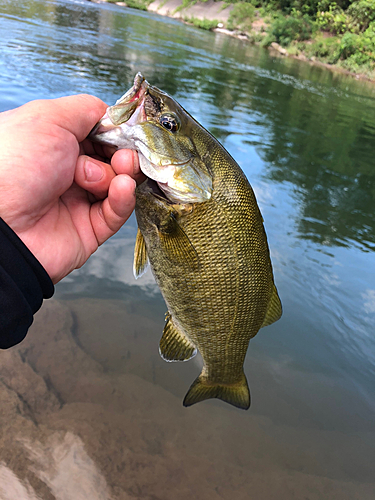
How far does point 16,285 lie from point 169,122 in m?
1.18

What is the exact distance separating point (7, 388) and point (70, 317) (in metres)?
0.94

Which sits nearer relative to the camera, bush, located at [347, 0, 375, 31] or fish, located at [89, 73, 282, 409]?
fish, located at [89, 73, 282, 409]

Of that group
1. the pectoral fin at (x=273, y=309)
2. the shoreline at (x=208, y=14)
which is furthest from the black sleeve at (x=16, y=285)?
the shoreline at (x=208, y=14)

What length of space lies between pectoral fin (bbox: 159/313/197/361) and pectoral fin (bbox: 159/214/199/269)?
520mm

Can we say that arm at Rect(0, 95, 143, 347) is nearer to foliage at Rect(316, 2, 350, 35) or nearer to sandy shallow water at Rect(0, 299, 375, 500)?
sandy shallow water at Rect(0, 299, 375, 500)

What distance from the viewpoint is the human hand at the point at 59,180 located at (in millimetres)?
1851

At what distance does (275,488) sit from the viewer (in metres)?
2.96

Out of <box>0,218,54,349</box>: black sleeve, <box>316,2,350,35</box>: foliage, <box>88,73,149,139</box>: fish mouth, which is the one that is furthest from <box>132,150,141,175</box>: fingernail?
<box>316,2,350,35</box>: foliage

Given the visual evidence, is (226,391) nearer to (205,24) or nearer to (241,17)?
(205,24)

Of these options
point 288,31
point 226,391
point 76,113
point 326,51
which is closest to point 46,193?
point 76,113

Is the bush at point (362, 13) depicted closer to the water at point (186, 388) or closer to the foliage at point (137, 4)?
the foliage at point (137, 4)

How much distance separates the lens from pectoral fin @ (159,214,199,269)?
2.07 meters

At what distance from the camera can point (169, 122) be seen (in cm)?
203

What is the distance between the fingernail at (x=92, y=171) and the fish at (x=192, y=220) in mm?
156
